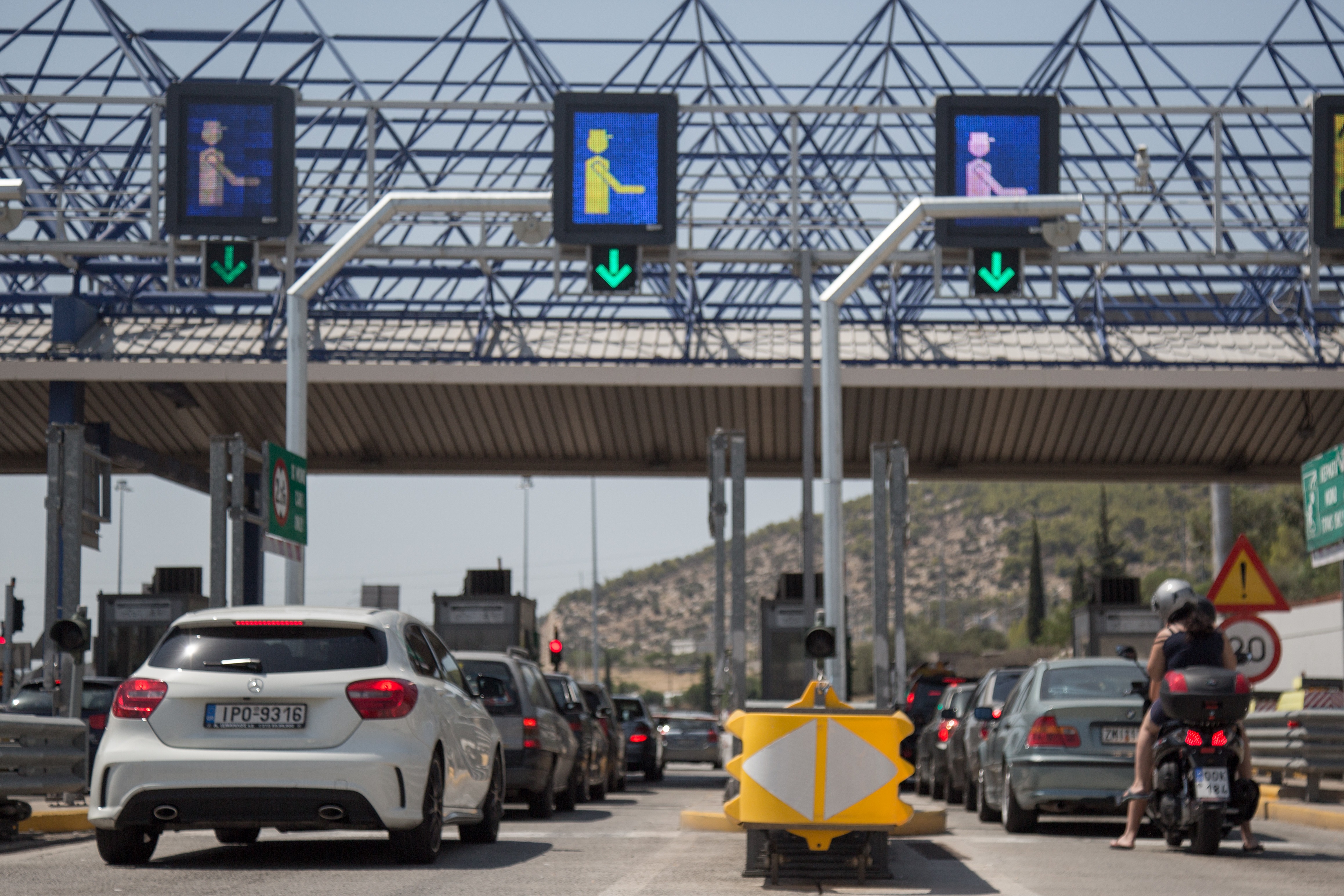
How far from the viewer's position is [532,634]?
40.2m

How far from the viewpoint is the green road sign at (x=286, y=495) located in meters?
18.6

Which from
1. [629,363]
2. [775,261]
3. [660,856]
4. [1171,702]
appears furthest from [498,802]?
[629,363]

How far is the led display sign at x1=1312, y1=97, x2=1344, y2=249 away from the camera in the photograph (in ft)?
81.3

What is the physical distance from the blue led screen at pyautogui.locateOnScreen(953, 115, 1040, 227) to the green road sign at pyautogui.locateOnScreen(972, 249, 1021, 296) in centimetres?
166

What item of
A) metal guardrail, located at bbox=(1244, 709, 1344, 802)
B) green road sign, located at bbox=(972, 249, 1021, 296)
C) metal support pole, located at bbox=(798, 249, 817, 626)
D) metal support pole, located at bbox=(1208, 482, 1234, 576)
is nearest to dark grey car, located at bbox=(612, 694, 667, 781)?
metal support pole, located at bbox=(798, 249, 817, 626)

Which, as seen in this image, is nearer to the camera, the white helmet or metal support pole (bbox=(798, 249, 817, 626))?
the white helmet

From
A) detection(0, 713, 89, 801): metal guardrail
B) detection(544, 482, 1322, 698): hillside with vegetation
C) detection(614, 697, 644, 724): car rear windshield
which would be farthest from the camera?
detection(544, 482, 1322, 698): hillside with vegetation

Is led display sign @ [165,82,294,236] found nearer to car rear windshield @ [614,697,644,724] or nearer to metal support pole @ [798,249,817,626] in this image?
metal support pole @ [798,249,817,626]

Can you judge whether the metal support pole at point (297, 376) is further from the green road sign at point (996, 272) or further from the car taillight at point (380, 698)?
the car taillight at point (380, 698)

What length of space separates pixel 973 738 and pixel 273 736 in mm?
8568

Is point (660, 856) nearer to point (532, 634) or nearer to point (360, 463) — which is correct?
point (532, 634)

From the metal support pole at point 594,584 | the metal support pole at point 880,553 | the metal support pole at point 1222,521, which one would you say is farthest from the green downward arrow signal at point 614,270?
the metal support pole at point 594,584

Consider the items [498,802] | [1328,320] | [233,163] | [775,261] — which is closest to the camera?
[498,802]

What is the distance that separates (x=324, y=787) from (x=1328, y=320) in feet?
111
